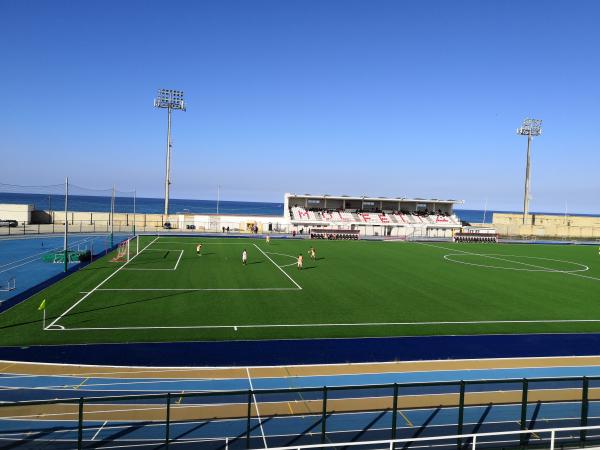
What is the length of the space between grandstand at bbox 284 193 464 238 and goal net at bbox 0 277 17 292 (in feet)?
158

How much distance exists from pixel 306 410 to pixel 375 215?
69073 mm

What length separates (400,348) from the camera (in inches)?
754

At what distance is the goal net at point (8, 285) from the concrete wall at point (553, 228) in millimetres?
73058

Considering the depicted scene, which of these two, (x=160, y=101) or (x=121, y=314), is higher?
(x=160, y=101)

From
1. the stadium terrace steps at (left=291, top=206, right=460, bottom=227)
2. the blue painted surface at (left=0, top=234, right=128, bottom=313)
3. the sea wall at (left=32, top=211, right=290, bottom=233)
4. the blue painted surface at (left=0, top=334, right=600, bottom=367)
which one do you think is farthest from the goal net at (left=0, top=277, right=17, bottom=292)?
the stadium terrace steps at (left=291, top=206, right=460, bottom=227)

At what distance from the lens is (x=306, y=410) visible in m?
12.9

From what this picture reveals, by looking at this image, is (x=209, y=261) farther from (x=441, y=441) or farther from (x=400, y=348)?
(x=441, y=441)

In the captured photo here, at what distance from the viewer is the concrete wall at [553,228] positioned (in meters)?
81.8

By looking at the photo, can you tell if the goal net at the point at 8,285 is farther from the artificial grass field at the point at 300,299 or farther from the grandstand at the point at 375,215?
the grandstand at the point at 375,215

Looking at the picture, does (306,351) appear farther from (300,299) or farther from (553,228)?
(553,228)

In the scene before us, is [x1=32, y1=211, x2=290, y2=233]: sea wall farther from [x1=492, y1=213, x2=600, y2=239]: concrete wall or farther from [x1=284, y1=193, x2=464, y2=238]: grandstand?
[x1=492, y1=213, x2=600, y2=239]: concrete wall

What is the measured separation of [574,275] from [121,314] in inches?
1447

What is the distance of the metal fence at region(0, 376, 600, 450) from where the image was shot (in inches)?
418

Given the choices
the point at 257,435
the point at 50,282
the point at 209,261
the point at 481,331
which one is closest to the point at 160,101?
the point at 209,261
